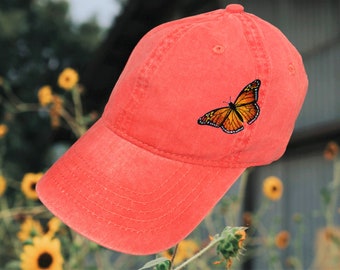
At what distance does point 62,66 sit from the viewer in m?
18.4

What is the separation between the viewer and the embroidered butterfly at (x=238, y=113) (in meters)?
1.48

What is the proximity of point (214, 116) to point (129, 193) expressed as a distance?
0.21 m

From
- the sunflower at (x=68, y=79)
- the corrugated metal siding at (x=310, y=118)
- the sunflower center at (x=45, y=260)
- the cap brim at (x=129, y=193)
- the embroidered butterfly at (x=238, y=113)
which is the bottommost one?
the corrugated metal siding at (x=310, y=118)

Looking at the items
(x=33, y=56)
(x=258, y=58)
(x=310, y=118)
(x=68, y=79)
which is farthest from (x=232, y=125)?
(x=33, y=56)

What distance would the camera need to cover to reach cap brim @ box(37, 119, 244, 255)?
1.39 metres

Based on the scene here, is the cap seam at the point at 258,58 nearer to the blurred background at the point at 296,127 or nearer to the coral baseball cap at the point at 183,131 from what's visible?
the coral baseball cap at the point at 183,131

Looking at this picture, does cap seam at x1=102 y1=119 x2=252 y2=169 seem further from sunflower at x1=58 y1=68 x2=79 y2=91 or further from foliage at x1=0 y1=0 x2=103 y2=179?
foliage at x1=0 y1=0 x2=103 y2=179

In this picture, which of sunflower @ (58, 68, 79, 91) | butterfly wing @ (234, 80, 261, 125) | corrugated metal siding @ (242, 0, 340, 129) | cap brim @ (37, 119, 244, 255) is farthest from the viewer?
corrugated metal siding @ (242, 0, 340, 129)

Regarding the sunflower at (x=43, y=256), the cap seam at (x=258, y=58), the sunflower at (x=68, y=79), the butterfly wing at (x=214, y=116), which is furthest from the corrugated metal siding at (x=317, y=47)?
the butterfly wing at (x=214, y=116)

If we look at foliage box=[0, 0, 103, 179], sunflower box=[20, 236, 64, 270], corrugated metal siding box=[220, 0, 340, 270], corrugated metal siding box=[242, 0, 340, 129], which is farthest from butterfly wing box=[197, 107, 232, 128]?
foliage box=[0, 0, 103, 179]

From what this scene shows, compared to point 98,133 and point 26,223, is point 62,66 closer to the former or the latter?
point 26,223

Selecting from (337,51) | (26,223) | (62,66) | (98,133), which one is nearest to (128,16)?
(337,51)

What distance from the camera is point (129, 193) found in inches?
58.2

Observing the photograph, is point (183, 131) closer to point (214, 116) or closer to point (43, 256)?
point (214, 116)
